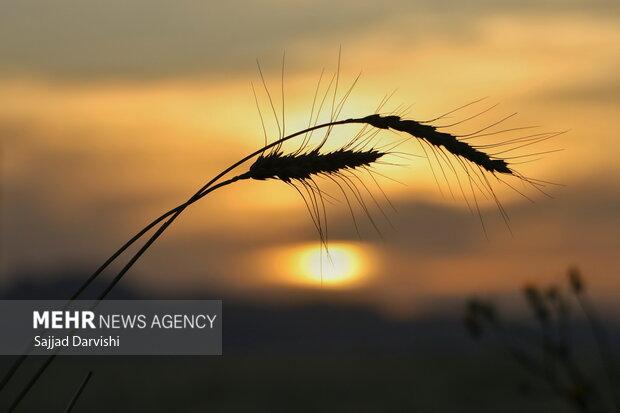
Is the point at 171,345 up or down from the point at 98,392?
down

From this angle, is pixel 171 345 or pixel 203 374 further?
pixel 203 374

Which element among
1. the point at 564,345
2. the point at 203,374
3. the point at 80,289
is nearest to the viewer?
the point at 80,289

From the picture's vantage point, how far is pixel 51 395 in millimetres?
38594

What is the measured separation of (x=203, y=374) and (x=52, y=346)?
4925 cm

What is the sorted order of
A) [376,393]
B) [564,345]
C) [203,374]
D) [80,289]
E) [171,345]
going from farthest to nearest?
1. [203,374]
2. [376,393]
3. [171,345]
4. [564,345]
5. [80,289]

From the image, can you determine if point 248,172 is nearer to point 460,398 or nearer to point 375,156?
point 375,156

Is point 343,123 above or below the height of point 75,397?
above

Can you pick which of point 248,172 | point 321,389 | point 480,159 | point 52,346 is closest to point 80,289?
point 52,346

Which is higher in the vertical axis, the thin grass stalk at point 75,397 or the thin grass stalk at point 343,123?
the thin grass stalk at point 343,123

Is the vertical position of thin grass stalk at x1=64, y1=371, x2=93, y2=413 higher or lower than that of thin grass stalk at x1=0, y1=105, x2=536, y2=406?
lower

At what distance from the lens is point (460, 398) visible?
133ft

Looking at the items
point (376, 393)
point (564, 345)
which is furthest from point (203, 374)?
point (564, 345)

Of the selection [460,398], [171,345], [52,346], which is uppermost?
[460,398]

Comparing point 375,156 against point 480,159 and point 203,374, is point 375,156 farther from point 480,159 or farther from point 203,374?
point 203,374
